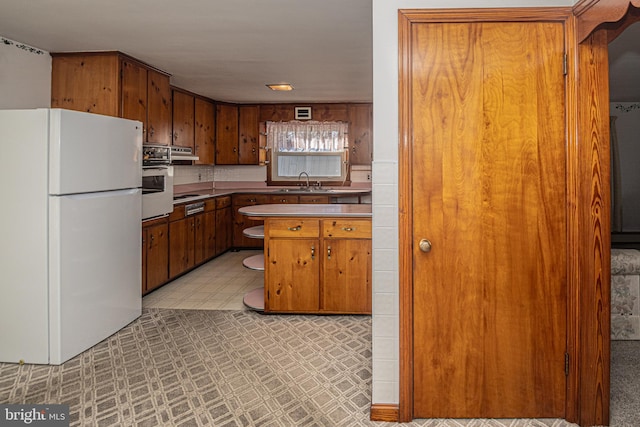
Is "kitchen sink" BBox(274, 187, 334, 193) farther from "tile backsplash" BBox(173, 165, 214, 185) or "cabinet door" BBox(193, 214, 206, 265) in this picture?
"cabinet door" BBox(193, 214, 206, 265)

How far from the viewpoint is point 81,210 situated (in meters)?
2.86

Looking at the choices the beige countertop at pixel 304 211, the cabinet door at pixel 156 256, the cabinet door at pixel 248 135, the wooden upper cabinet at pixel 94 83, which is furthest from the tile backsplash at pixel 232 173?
the beige countertop at pixel 304 211

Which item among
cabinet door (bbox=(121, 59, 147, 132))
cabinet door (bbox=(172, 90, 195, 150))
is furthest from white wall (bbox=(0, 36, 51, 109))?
cabinet door (bbox=(172, 90, 195, 150))

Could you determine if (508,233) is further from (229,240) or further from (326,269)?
(229,240)

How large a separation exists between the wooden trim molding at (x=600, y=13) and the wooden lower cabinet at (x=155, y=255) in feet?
12.2

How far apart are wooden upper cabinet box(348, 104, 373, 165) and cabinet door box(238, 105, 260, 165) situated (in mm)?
1505

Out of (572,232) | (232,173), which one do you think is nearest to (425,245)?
(572,232)

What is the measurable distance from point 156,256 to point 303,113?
340cm

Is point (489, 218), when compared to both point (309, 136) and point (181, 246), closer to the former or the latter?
point (181, 246)

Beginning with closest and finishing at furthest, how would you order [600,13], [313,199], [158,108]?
[600,13], [158,108], [313,199]

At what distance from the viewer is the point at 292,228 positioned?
356cm

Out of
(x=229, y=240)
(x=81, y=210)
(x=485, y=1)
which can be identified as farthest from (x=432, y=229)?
(x=229, y=240)

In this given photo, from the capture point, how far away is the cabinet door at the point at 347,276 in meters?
3.54

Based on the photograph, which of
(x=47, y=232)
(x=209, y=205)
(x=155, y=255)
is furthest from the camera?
(x=209, y=205)
